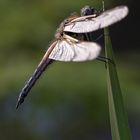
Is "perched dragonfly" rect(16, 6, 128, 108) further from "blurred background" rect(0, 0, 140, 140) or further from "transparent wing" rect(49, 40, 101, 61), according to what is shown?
"blurred background" rect(0, 0, 140, 140)

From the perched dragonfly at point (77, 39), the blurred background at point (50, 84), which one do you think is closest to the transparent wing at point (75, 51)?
the perched dragonfly at point (77, 39)

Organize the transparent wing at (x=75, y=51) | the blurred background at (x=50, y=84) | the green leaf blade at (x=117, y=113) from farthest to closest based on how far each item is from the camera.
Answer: the blurred background at (x=50, y=84) < the transparent wing at (x=75, y=51) < the green leaf blade at (x=117, y=113)

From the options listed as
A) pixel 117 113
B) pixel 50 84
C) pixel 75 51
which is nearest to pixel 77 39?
pixel 75 51

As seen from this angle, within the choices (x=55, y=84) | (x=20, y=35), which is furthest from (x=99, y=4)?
(x=55, y=84)

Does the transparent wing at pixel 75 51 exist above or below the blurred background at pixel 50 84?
above

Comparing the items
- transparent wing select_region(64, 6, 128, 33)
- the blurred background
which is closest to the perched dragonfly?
transparent wing select_region(64, 6, 128, 33)

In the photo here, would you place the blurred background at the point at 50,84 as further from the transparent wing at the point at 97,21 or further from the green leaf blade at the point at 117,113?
the green leaf blade at the point at 117,113
